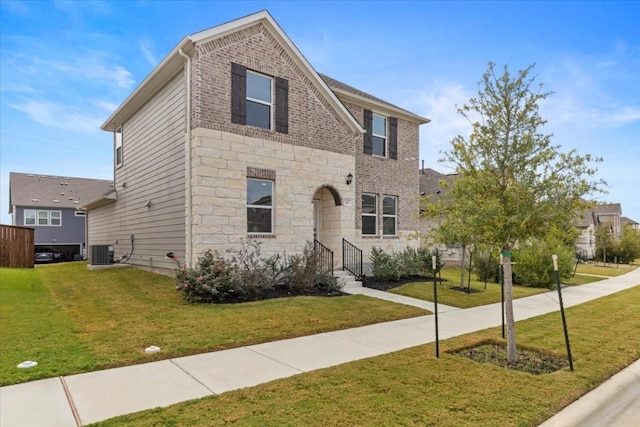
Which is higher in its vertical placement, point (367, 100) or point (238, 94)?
point (367, 100)

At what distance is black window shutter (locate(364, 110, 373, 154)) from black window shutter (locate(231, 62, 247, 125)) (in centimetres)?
560

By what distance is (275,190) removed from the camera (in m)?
11.6

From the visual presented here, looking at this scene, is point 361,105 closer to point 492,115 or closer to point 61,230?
point 492,115

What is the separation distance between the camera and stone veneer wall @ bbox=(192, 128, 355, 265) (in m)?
10.2

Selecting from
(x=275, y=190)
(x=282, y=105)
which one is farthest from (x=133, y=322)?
(x=282, y=105)

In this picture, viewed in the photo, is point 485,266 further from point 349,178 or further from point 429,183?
point 429,183

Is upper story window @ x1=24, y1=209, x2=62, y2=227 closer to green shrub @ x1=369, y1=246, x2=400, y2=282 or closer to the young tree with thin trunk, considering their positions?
green shrub @ x1=369, y1=246, x2=400, y2=282

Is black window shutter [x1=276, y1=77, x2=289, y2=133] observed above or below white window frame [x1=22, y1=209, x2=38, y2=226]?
above

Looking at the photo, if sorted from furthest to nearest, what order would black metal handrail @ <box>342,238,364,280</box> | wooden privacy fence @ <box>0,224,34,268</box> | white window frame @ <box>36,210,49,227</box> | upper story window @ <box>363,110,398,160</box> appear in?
white window frame @ <box>36,210,49,227</box> < wooden privacy fence @ <box>0,224,34,268</box> < upper story window @ <box>363,110,398,160</box> < black metal handrail @ <box>342,238,364,280</box>

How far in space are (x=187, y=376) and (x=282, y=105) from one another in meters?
9.09

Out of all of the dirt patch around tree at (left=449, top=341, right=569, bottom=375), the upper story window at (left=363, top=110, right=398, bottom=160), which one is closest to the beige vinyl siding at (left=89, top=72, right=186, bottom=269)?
the upper story window at (left=363, top=110, right=398, bottom=160)

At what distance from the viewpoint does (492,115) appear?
531 cm

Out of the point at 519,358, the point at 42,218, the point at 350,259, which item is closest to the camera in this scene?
the point at 519,358

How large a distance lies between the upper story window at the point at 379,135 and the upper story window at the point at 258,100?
543 centimetres
